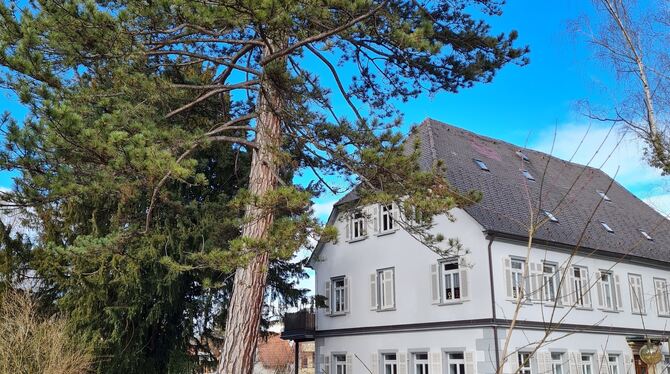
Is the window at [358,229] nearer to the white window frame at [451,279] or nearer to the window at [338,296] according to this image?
the window at [338,296]

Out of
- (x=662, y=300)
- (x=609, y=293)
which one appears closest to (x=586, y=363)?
(x=609, y=293)

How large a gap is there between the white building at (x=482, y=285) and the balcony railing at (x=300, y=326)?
33 centimetres

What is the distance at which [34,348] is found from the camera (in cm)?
1029

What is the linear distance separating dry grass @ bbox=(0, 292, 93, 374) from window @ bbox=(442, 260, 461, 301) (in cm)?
979

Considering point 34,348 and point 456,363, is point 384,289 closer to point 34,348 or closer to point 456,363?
point 456,363

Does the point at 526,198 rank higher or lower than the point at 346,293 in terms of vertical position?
higher

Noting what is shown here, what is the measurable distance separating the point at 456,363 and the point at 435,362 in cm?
62

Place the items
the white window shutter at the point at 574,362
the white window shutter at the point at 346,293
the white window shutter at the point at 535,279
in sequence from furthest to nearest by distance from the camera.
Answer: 1. the white window shutter at the point at 346,293
2. the white window shutter at the point at 574,362
3. the white window shutter at the point at 535,279

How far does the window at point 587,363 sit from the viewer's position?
17.4 metres

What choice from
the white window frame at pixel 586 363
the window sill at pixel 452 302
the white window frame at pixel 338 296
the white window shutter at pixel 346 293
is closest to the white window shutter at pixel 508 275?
the window sill at pixel 452 302

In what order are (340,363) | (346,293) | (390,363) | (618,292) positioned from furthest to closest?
(346,293) < (340,363) < (618,292) < (390,363)

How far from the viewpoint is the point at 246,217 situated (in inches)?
331

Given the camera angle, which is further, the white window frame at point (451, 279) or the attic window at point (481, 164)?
the attic window at point (481, 164)

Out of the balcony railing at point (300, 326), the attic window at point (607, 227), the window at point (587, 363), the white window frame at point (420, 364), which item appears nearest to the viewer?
the white window frame at point (420, 364)
